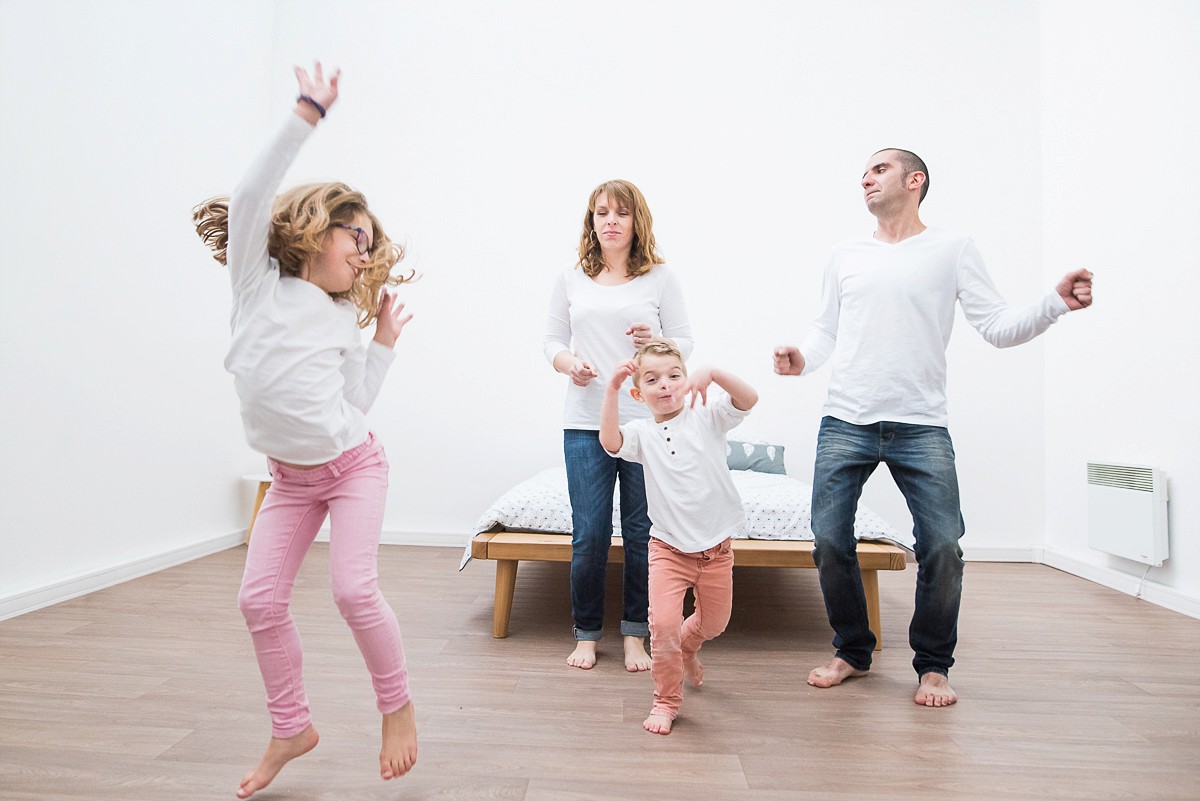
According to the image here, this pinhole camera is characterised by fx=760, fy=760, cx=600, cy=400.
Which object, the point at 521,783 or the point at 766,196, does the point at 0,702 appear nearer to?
the point at 521,783

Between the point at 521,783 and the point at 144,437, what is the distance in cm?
255

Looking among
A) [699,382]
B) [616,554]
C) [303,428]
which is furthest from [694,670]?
[303,428]

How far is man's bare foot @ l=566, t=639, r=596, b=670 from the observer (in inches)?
81.1

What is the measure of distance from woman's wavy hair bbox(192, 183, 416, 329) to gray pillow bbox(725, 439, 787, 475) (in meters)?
2.38

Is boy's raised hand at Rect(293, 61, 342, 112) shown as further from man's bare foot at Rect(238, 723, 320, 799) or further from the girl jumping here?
man's bare foot at Rect(238, 723, 320, 799)

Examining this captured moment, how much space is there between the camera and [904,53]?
12.9ft

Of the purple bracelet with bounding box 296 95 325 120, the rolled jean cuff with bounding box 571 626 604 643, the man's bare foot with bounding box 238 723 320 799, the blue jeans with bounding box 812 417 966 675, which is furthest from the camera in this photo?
the rolled jean cuff with bounding box 571 626 604 643

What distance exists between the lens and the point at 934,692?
1790 millimetres

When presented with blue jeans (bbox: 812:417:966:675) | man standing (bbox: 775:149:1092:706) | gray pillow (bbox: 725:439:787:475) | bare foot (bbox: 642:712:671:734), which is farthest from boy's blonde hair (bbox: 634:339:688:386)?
gray pillow (bbox: 725:439:787:475)

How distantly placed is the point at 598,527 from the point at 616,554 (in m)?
0.31

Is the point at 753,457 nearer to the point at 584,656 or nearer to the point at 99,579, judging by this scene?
the point at 584,656

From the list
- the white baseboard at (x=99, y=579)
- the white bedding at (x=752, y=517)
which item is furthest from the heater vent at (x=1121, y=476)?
the white baseboard at (x=99, y=579)

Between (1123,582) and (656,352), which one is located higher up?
(656,352)

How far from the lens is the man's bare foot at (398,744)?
1.31 meters
